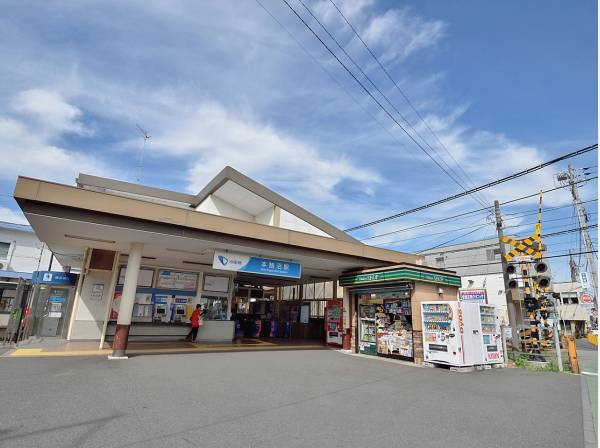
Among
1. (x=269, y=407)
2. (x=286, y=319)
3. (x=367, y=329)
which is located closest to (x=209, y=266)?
(x=286, y=319)

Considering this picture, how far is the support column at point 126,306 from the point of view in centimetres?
942

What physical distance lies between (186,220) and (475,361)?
958cm

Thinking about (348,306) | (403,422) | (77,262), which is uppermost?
(77,262)

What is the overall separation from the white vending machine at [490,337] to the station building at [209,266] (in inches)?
71.1

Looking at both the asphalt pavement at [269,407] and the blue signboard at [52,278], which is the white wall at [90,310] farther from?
the asphalt pavement at [269,407]

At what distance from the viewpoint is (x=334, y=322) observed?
1561 centimetres

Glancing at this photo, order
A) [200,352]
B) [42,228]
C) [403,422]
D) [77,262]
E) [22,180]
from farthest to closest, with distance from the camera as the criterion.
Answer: [77,262] → [200,352] → [42,228] → [22,180] → [403,422]

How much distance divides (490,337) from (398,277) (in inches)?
133

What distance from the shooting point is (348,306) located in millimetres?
14242

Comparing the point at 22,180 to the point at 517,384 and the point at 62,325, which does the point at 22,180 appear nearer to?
the point at 62,325

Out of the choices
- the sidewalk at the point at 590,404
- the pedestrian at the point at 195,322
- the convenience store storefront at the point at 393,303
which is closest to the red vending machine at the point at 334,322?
the convenience store storefront at the point at 393,303

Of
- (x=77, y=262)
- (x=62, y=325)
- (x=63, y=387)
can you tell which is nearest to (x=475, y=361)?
(x=63, y=387)

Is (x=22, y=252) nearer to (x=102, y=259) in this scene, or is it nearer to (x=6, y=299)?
(x=6, y=299)

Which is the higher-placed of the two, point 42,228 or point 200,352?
point 42,228
